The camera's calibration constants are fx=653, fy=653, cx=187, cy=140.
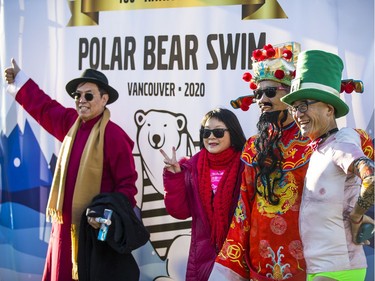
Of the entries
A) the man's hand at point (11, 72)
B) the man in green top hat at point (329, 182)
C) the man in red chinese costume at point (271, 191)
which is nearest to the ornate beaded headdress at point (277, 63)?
the man in red chinese costume at point (271, 191)

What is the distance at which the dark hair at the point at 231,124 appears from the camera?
3.94 meters

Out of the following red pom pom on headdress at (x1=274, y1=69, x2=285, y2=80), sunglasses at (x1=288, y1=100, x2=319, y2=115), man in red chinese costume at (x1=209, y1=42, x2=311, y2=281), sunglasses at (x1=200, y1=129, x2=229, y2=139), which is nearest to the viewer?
sunglasses at (x1=288, y1=100, x2=319, y2=115)

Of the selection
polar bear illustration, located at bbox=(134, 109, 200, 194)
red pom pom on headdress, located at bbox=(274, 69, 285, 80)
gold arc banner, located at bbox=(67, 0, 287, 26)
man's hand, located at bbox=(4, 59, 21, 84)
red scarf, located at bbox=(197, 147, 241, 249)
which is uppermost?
gold arc banner, located at bbox=(67, 0, 287, 26)

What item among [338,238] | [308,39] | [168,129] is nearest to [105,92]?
[168,129]

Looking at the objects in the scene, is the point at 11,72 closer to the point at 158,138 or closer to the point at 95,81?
the point at 95,81

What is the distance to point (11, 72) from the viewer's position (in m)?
4.57

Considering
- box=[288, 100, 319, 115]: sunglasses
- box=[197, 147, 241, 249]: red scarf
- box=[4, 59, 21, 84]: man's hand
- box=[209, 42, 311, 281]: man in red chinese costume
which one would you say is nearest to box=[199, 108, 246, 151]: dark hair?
box=[197, 147, 241, 249]: red scarf

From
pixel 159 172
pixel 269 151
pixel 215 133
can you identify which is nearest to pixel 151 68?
pixel 159 172

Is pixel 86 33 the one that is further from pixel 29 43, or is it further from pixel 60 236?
pixel 60 236

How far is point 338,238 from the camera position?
278 centimetres

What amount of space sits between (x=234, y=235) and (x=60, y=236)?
53.7 inches

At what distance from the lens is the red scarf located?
3.72 meters

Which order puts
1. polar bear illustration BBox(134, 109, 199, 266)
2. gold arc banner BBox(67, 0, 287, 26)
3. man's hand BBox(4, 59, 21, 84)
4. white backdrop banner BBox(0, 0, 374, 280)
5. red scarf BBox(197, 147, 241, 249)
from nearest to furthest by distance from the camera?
1. red scarf BBox(197, 147, 241, 249)
2. white backdrop banner BBox(0, 0, 374, 280)
3. gold arc banner BBox(67, 0, 287, 26)
4. polar bear illustration BBox(134, 109, 199, 266)
5. man's hand BBox(4, 59, 21, 84)

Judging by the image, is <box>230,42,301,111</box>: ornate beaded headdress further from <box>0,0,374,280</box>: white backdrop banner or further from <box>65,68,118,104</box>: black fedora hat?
<box>65,68,118,104</box>: black fedora hat
